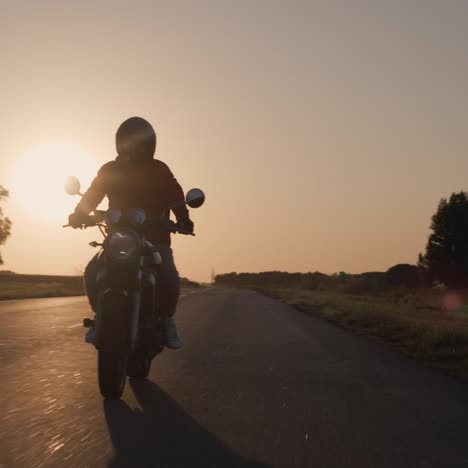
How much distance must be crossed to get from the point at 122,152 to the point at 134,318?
6.03ft

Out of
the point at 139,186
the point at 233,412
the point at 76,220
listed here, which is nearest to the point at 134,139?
the point at 139,186

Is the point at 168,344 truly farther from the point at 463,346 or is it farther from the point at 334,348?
the point at 463,346

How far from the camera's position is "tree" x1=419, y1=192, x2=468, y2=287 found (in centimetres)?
5128

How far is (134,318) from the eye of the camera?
17.2 ft

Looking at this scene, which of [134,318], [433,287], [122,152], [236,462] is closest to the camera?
[236,462]

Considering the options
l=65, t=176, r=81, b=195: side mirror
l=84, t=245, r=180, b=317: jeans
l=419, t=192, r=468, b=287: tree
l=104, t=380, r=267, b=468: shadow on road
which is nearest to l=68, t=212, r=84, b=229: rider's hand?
l=65, t=176, r=81, b=195: side mirror

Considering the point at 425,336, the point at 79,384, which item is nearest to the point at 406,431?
the point at 79,384

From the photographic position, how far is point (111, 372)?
532cm

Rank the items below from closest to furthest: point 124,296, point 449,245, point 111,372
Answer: point 124,296 < point 111,372 < point 449,245

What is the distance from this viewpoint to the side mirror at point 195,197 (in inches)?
232

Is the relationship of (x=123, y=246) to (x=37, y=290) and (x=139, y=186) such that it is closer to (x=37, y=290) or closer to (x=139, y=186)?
(x=139, y=186)

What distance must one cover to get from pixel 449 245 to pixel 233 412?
165 ft

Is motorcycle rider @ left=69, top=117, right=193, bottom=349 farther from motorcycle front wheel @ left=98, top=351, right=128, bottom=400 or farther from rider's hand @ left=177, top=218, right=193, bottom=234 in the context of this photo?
motorcycle front wheel @ left=98, top=351, right=128, bottom=400

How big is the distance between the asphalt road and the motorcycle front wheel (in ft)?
0.35
